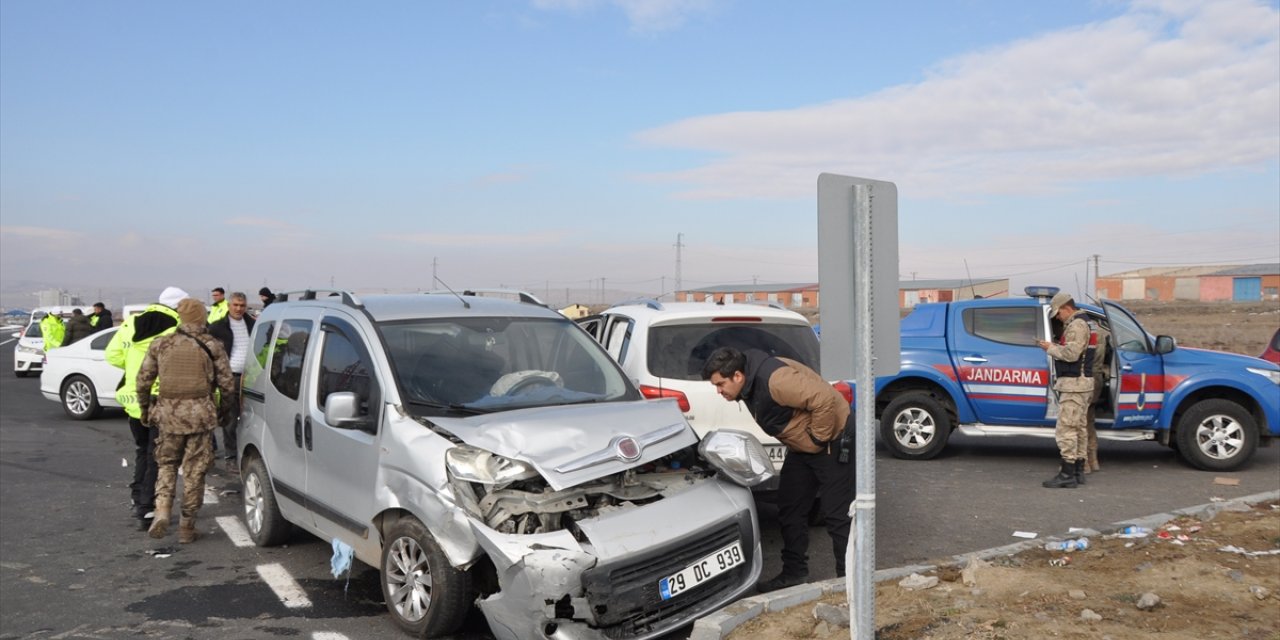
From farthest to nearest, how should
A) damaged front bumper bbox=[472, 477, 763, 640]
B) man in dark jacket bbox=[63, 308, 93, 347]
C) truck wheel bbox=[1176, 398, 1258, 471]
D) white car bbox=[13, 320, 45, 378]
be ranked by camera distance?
white car bbox=[13, 320, 45, 378], man in dark jacket bbox=[63, 308, 93, 347], truck wheel bbox=[1176, 398, 1258, 471], damaged front bumper bbox=[472, 477, 763, 640]

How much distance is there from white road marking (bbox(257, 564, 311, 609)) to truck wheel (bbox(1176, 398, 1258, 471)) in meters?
8.62

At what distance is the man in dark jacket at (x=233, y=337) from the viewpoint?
9.79 metres

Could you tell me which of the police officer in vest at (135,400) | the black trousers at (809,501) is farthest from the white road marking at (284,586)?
the black trousers at (809,501)

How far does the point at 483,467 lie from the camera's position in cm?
470

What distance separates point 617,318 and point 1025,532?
3551 millimetres

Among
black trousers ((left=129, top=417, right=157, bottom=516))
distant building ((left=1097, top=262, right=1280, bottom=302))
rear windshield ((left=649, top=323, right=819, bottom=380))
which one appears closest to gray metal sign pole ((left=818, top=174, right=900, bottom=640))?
rear windshield ((left=649, top=323, right=819, bottom=380))

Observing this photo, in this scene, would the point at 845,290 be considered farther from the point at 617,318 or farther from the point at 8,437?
the point at 8,437

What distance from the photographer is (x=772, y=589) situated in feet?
17.8

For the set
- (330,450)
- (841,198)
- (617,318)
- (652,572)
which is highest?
(841,198)

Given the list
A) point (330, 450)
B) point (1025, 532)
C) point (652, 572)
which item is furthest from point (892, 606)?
point (330, 450)

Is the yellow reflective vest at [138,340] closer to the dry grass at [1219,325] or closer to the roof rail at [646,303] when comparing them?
the roof rail at [646,303]

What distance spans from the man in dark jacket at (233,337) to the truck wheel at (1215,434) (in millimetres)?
9721

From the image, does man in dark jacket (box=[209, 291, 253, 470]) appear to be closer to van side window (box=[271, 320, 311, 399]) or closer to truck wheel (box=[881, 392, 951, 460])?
van side window (box=[271, 320, 311, 399])

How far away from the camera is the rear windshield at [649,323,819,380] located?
682 centimetres
